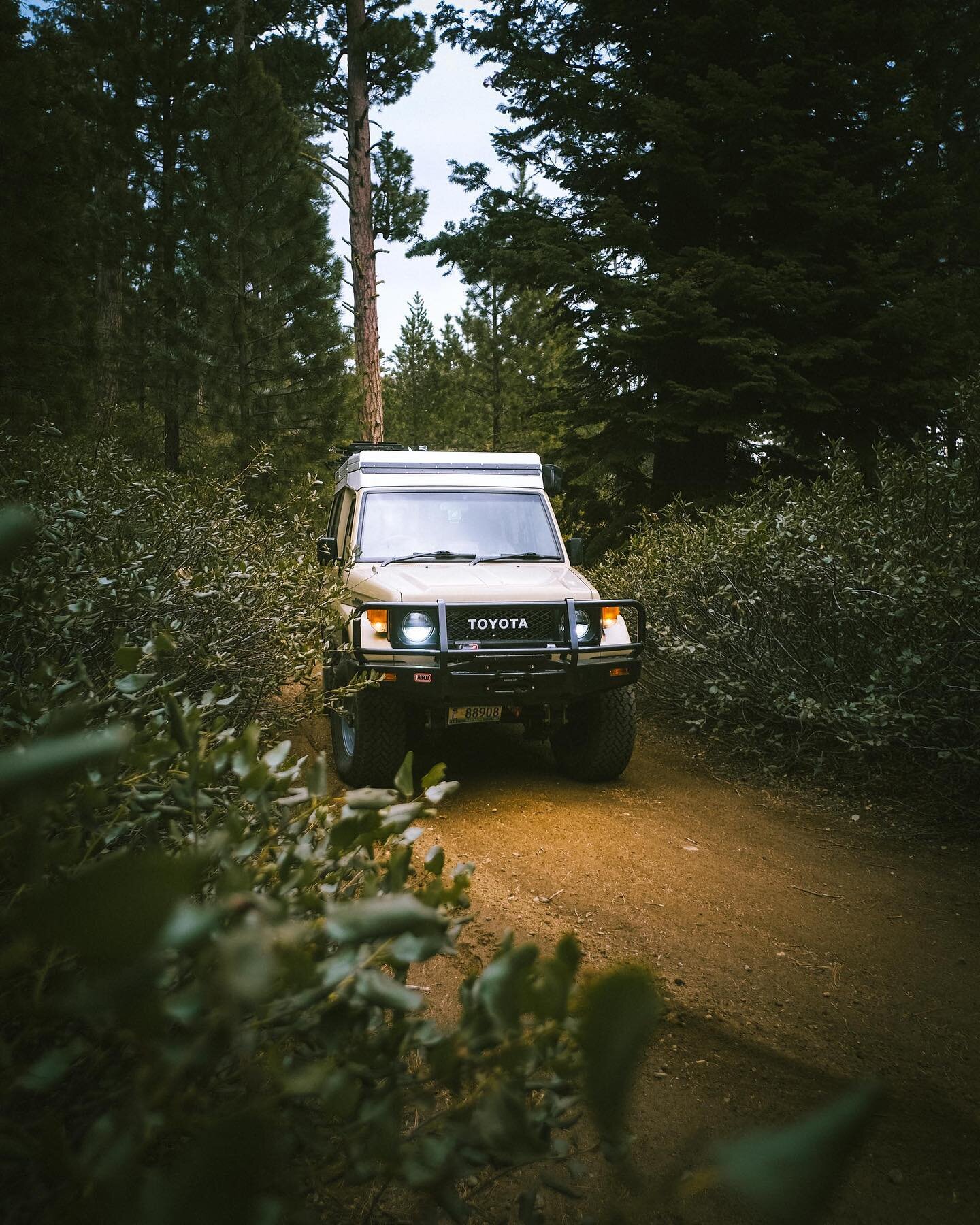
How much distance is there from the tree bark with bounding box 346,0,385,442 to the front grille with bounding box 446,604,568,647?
10.1 m

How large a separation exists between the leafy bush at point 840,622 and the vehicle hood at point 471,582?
108 cm

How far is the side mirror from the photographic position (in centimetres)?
525

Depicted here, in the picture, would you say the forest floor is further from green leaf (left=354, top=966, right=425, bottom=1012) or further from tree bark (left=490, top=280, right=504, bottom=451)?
tree bark (left=490, top=280, right=504, bottom=451)

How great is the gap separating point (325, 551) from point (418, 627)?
1.26 m

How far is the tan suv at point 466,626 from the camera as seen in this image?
4.50 m

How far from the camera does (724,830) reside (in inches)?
169

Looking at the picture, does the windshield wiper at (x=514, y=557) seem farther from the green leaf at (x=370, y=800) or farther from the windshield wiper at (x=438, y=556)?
the green leaf at (x=370, y=800)

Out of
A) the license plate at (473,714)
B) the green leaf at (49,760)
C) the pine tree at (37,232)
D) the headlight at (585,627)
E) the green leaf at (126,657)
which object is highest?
the pine tree at (37,232)

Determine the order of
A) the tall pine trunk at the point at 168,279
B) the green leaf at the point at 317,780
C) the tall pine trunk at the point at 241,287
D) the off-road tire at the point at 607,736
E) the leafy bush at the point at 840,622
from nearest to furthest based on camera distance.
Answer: the green leaf at the point at 317,780, the leafy bush at the point at 840,622, the off-road tire at the point at 607,736, the tall pine trunk at the point at 241,287, the tall pine trunk at the point at 168,279

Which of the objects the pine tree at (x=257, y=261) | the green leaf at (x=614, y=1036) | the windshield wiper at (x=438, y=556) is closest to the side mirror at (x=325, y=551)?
the windshield wiper at (x=438, y=556)

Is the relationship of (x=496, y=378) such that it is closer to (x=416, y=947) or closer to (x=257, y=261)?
(x=257, y=261)

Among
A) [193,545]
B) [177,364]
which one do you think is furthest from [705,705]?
[177,364]

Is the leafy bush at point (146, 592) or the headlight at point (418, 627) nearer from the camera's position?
the leafy bush at point (146, 592)

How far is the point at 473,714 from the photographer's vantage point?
4676 mm
